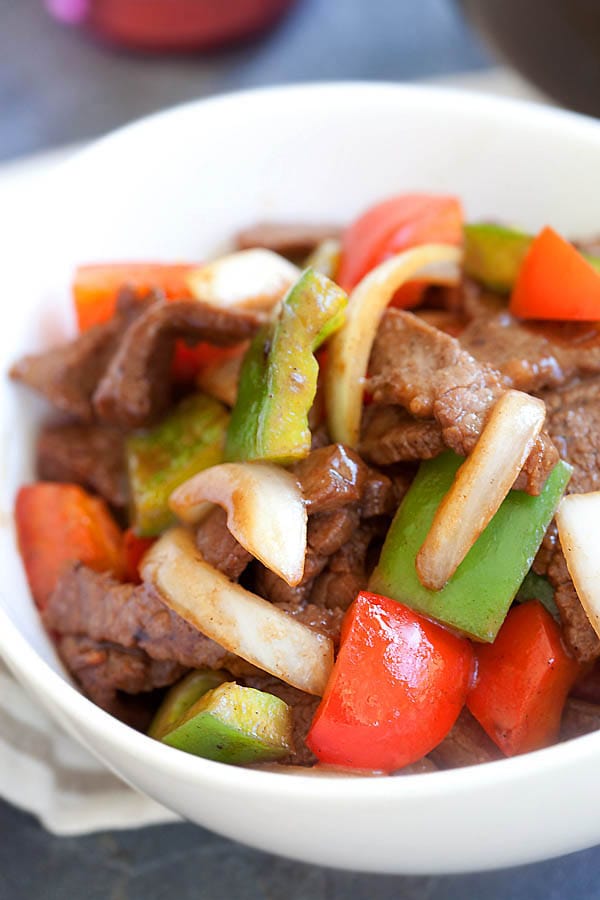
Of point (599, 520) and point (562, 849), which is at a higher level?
point (599, 520)

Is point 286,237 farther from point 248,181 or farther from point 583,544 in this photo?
point 583,544

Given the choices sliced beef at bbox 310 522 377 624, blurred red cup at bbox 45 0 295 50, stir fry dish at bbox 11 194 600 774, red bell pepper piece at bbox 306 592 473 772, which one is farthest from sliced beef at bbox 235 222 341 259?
blurred red cup at bbox 45 0 295 50

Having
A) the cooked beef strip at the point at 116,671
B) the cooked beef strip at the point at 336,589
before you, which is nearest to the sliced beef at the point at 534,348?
the cooked beef strip at the point at 336,589

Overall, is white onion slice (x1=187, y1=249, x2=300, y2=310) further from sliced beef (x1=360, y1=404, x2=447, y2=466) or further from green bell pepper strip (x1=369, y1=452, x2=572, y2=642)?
green bell pepper strip (x1=369, y1=452, x2=572, y2=642)

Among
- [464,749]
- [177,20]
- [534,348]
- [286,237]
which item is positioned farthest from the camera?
[177,20]

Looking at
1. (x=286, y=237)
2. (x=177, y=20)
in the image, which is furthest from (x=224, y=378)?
(x=177, y=20)

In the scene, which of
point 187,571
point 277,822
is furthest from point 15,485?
point 277,822

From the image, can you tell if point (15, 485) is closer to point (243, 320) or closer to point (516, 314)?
point (243, 320)
